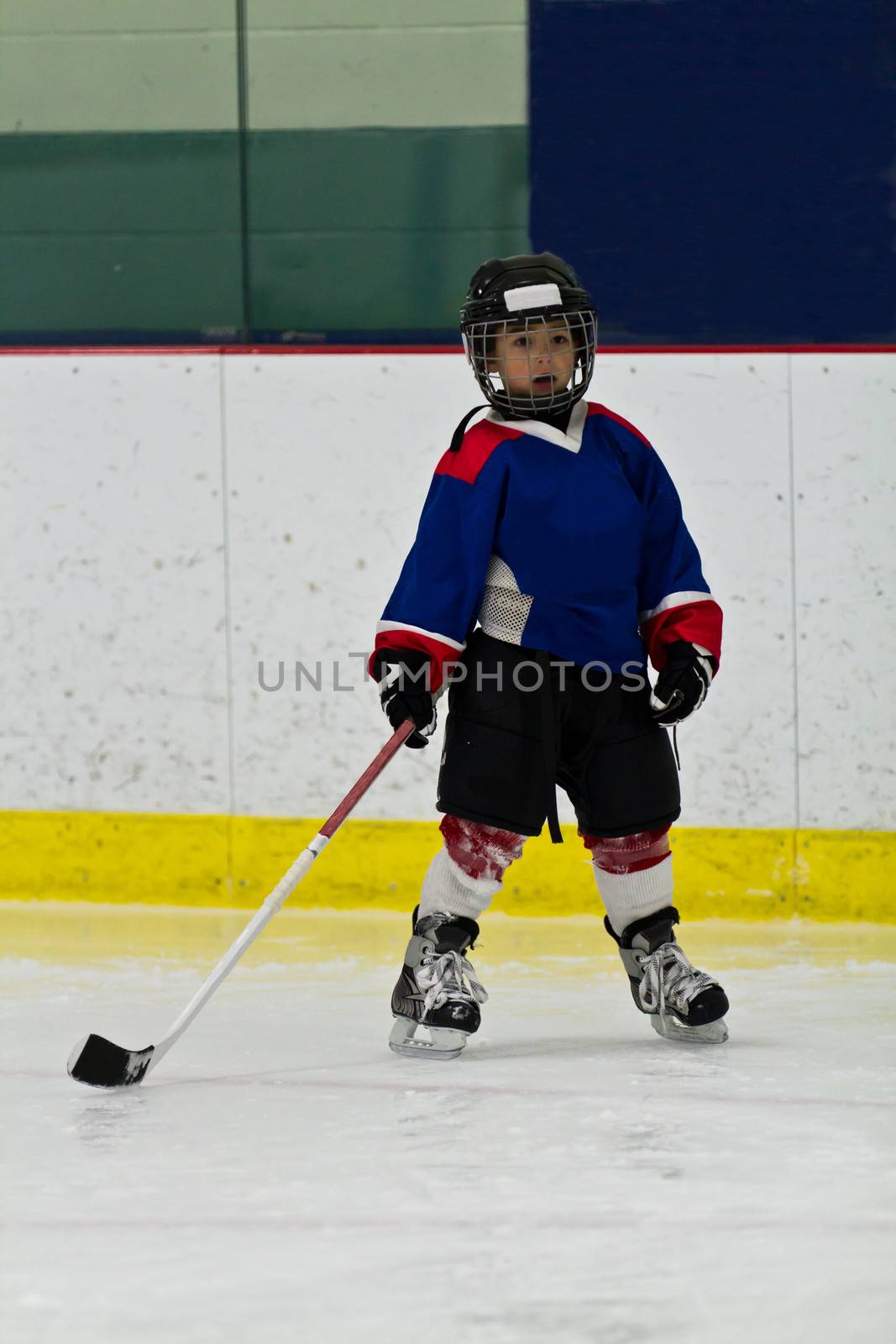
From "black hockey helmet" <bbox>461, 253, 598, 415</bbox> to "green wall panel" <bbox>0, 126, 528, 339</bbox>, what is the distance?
46.4 inches

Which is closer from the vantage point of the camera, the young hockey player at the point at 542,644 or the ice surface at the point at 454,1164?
the ice surface at the point at 454,1164

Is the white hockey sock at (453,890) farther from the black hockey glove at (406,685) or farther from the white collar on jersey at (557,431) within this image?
the white collar on jersey at (557,431)

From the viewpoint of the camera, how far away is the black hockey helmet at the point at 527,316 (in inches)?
92.4

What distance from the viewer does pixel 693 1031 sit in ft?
8.09

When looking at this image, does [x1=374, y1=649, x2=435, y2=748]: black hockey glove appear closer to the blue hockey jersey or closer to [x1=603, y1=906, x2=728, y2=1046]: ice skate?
the blue hockey jersey

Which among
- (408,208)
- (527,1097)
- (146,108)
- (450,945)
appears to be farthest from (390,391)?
(527,1097)

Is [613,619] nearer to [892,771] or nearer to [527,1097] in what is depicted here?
[527,1097]

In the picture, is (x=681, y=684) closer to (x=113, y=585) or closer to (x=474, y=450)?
(x=474, y=450)

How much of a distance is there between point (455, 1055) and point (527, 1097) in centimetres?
24

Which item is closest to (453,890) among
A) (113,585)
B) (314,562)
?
(314,562)

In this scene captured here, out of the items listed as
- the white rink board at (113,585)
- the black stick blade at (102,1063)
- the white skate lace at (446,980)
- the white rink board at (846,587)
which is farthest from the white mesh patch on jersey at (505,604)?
the white rink board at (113,585)

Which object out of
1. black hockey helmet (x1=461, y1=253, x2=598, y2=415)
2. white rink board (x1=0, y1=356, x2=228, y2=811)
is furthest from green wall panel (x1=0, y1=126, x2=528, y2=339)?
black hockey helmet (x1=461, y1=253, x2=598, y2=415)

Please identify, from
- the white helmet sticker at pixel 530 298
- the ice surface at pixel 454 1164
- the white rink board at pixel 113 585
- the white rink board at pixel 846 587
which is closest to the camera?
the ice surface at pixel 454 1164

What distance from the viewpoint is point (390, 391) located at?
3.41 m
